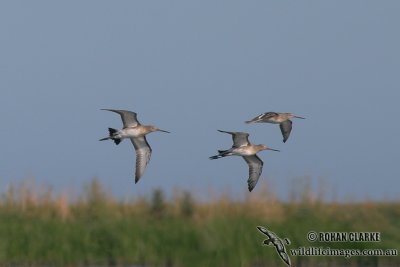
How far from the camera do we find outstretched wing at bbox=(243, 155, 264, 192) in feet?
101

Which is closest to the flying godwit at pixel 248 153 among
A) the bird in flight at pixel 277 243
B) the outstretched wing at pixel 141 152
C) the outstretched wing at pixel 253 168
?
the outstretched wing at pixel 253 168

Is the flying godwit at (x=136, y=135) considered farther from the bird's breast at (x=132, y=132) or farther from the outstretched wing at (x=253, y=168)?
the outstretched wing at (x=253, y=168)

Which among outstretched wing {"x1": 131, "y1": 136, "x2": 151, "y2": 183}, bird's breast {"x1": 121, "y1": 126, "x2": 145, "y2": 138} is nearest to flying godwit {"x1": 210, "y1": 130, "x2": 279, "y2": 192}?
outstretched wing {"x1": 131, "y1": 136, "x2": 151, "y2": 183}

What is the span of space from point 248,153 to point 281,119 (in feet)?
7.14

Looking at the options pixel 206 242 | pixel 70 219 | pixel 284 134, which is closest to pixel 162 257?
pixel 206 242

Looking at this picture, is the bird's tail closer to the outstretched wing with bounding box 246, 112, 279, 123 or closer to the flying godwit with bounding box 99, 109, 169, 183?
the flying godwit with bounding box 99, 109, 169, 183

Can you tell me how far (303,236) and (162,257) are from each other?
11.5ft

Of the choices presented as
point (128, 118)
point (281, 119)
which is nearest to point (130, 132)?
point (128, 118)

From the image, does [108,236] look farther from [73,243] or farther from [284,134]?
[284,134]

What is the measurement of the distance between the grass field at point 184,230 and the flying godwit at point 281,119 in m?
2.56

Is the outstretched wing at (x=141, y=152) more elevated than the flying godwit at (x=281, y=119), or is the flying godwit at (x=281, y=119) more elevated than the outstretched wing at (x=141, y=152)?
the flying godwit at (x=281, y=119)

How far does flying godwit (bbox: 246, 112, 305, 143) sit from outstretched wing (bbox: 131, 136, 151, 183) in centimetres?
292

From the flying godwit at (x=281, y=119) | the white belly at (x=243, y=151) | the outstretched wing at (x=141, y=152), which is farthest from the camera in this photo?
the flying godwit at (x=281, y=119)

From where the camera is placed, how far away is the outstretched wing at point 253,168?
101ft
